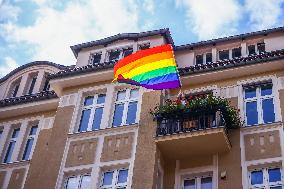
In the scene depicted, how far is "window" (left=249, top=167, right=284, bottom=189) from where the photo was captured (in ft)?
55.8

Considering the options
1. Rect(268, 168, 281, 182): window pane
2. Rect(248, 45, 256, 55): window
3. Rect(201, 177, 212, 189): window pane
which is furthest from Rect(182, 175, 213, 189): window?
Rect(248, 45, 256, 55): window

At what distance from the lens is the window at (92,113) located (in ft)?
66.8

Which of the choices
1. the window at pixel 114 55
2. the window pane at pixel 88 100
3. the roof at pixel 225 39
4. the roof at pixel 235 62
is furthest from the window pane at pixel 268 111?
the window at pixel 114 55

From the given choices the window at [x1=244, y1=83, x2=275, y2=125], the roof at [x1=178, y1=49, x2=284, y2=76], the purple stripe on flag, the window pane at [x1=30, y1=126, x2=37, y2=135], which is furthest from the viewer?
the window pane at [x1=30, y1=126, x2=37, y2=135]

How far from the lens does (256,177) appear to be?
17.5 m

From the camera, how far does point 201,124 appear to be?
1842 centimetres

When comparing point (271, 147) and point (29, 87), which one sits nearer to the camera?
point (271, 147)

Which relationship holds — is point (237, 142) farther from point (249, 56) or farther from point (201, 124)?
point (249, 56)

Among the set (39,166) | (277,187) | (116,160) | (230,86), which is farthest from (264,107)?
(39,166)

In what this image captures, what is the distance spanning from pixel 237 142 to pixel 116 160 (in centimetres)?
412

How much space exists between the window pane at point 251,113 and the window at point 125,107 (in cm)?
401

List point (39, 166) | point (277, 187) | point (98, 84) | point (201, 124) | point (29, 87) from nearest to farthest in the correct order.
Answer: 1. point (277, 187)
2. point (201, 124)
3. point (39, 166)
4. point (98, 84)
5. point (29, 87)

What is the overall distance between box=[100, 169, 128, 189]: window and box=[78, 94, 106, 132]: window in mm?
2179

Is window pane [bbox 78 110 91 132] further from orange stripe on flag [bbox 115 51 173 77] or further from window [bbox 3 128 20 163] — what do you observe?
window [bbox 3 128 20 163]
